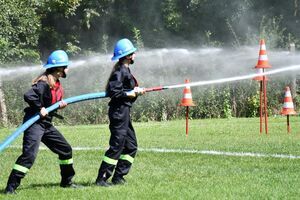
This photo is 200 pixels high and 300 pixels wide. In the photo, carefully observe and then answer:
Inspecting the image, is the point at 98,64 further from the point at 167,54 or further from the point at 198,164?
the point at 198,164

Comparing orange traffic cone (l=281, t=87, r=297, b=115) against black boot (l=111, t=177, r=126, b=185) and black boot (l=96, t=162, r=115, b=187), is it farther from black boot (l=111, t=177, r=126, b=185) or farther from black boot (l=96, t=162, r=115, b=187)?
black boot (l=96, t=162, r=115, b=187)

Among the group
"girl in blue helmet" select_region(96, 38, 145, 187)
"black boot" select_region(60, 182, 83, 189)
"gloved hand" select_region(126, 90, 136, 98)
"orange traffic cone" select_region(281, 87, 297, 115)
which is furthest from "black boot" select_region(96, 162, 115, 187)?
"orange traffic cone" select_region(281, 87, 297, 115)

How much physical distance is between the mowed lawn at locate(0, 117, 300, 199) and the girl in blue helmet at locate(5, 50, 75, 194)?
0.70 ft

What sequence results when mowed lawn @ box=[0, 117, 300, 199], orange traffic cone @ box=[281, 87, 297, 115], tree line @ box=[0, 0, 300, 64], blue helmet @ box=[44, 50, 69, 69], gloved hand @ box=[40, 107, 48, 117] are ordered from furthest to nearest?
1. tree line @ box=[0, 0, 300, 64]
2. orange traffic cone @ box=[281, 87, 297, 115]
3. blue helmet @ box=[44, 50, 69, 69]
4. gloved hand @ box=[40, 107, 48, 117]
5. mowed lawn @ box=[0, 117, 300, 199]

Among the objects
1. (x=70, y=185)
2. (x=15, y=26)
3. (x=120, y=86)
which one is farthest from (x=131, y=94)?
(x=15, y=26)

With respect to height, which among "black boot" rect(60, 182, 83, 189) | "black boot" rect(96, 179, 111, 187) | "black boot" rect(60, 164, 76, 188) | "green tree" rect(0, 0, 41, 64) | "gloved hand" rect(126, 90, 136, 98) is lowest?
"black boot" rect(60, 182, 83, 189)

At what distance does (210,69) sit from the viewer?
86.1ft

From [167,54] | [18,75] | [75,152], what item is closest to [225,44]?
[167,54]

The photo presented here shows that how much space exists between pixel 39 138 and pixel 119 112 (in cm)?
96

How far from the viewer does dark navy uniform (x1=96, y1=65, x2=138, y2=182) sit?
311 inches

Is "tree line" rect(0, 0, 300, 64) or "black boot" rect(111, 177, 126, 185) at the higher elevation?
"tree line" rect(0, 0, 300, 64)

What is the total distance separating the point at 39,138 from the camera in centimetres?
772

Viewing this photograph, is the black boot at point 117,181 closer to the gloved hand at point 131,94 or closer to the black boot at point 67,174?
the black boot at point 67,174

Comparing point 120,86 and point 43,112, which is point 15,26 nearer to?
point 120,86
